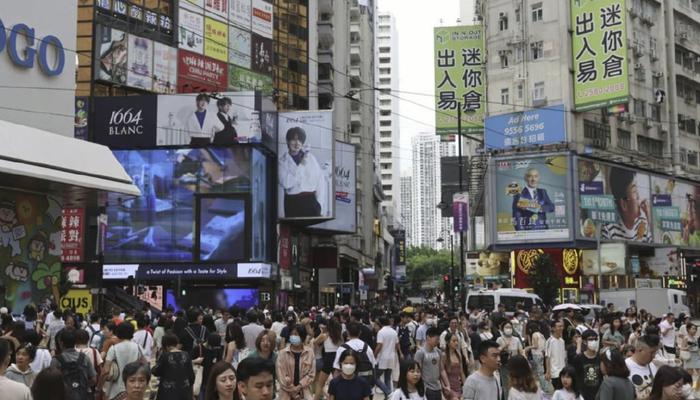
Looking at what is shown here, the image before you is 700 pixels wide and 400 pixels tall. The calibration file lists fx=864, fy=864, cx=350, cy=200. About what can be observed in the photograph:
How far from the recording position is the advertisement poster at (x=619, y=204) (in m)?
52.8

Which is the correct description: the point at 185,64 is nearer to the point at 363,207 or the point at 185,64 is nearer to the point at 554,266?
the point at 554,266

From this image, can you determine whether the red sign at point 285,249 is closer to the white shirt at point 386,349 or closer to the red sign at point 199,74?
the red sign at point 199,74

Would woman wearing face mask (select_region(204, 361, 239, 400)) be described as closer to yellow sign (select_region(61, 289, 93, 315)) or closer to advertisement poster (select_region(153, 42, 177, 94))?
yellow sign (select_region(61, 289, 93, 315))

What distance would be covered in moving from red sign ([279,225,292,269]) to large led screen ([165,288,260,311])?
4.14 metres

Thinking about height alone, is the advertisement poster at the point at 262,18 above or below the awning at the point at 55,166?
above

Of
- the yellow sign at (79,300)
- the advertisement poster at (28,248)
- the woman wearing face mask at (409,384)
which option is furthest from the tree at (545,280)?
the woman wearing face mask at (409,384)

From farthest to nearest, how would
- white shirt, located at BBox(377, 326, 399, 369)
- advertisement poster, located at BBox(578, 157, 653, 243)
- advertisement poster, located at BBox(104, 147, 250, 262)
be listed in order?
1. advertisement poster, located at BBox(578, 157, 653, 243)
2. advertisement poster, located at BBox(104, 147, 250, 262)
3. white shirt, located at BBox(377, 326, 399, 369)

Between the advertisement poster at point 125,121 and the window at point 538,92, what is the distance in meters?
23.5

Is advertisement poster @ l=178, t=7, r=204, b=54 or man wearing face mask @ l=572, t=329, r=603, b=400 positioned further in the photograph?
advertisement poster @ l=178, t=7, r=204, b=54

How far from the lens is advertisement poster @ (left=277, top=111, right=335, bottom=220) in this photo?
4919 cm

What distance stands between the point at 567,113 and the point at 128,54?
26.2 metres

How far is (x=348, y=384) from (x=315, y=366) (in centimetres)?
382

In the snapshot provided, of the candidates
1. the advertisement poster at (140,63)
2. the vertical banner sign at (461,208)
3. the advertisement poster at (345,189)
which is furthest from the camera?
the advertisement poster at (345,189)

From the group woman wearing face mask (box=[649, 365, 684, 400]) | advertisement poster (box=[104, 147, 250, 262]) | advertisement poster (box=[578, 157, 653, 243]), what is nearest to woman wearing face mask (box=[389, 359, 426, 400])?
woman wearing face mask (box=[649, 365, 684, 400])
